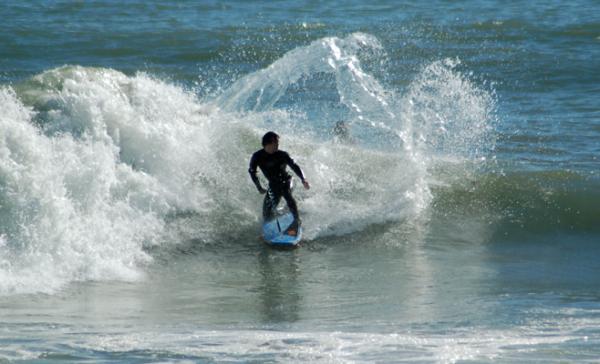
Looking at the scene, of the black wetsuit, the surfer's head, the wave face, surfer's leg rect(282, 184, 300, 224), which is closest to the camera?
the wave face

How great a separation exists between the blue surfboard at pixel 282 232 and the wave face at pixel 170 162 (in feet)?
2.02

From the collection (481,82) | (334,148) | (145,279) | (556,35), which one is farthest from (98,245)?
(556,35)

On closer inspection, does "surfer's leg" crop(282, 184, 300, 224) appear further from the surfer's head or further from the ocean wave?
the ocean wave

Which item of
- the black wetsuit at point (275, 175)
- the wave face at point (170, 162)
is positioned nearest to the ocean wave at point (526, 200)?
the wave face at point (170, 162)

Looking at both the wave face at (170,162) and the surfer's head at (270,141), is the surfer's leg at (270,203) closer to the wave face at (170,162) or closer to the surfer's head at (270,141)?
the surfer's head at (270,141)

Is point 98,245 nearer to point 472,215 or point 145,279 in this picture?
point 145,279

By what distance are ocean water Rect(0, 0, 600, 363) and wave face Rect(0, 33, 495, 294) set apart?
0.10 feet

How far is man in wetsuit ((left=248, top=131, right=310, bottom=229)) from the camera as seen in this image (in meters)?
12.4

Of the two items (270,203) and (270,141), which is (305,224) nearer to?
(270,203)

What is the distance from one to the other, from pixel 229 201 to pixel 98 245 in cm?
265

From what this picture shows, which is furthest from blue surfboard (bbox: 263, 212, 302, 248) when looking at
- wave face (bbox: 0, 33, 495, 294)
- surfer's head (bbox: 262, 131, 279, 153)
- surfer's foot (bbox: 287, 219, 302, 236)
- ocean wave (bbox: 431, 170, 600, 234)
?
ocean wave (bbox: 431, 170, 600, 234)

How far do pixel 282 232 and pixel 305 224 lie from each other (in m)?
0.85

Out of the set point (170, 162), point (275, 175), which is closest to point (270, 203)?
point (275, 175)

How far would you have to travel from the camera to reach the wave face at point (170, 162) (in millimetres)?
11539
